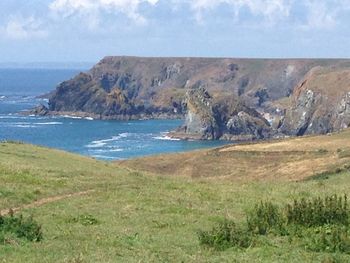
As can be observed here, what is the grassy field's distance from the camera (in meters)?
14.8

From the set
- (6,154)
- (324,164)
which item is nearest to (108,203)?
(6,154)

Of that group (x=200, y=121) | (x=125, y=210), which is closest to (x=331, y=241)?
(x=125, y=210)

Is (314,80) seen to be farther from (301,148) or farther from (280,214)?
(280,214)

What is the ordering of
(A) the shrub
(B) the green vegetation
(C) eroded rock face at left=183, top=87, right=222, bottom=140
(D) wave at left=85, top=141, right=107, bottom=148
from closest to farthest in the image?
1. (B) the green vegetation
2. (A) the shrub
3. (D) wave at left=85, top=141, right=107, bottom=148
4. (C) eroded rock face at left=183, top=87, right=222, bottom=140

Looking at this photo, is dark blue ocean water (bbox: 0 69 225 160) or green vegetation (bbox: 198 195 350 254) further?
dark blue ocean water (bbox: 0 69 225 160)

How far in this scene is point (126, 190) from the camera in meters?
26.3

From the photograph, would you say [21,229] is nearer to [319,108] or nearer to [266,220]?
[266,220]

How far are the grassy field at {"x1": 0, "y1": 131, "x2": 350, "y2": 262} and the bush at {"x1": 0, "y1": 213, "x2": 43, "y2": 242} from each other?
12.2 inches

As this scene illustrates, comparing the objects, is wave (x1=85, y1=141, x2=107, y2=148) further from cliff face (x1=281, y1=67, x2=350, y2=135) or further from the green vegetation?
the green vegetation

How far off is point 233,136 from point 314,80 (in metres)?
32.6

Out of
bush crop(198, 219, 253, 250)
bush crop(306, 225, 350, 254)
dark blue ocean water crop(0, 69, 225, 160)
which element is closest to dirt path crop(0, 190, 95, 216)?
bush crop(198, 219, 253, 250)

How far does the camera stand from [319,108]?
16325 cm

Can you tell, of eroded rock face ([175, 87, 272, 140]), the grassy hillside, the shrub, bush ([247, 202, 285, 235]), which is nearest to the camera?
bush ([247, 202, 285, 235])

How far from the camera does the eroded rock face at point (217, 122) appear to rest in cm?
15412
